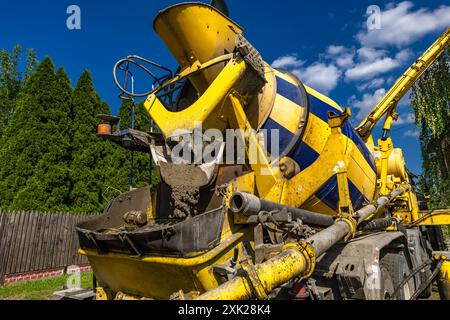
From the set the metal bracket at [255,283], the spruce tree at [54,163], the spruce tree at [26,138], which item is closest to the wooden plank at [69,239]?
the spruce tree at [54,163]

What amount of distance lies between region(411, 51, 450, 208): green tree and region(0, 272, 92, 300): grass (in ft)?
38.9

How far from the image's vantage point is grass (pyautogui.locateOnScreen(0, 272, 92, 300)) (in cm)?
702

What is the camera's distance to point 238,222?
114 inches

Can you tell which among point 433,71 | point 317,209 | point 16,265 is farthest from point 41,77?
point 433,71

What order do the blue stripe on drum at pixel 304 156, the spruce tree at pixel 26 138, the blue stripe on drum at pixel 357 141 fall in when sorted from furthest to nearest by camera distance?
the spruce tree at pixel 26 138 < the blue stripe on drum at pixel 357 141 < the blue stripe on drum at pixel 304 156

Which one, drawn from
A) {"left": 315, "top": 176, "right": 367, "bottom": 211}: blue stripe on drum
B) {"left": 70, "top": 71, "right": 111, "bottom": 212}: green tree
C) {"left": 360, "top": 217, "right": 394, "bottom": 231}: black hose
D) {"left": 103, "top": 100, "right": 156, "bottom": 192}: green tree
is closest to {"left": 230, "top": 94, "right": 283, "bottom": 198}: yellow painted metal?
{"left": 315, "top": 176, "right": 367, "bottom": 211}: blue stripe on drum

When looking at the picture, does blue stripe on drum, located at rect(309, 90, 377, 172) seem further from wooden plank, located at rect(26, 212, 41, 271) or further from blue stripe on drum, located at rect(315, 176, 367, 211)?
wooden plank, located at rect(26, 212, 41, 271)

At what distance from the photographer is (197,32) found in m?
3.38

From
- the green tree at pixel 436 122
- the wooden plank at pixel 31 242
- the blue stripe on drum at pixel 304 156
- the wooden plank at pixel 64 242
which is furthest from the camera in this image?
the green tree at pixel 436 122

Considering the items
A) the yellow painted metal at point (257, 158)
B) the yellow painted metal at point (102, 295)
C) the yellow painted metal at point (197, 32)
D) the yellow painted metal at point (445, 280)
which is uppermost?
the yellow painted metal at point (197, 32)

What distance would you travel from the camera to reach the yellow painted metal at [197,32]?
332cm

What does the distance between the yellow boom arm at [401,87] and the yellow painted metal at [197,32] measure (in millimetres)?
3837

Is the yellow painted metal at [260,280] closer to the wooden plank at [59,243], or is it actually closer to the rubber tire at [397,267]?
the rubber tire at [397,267]

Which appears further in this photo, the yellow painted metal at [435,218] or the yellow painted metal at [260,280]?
the yellow painted metal at [435,218]
